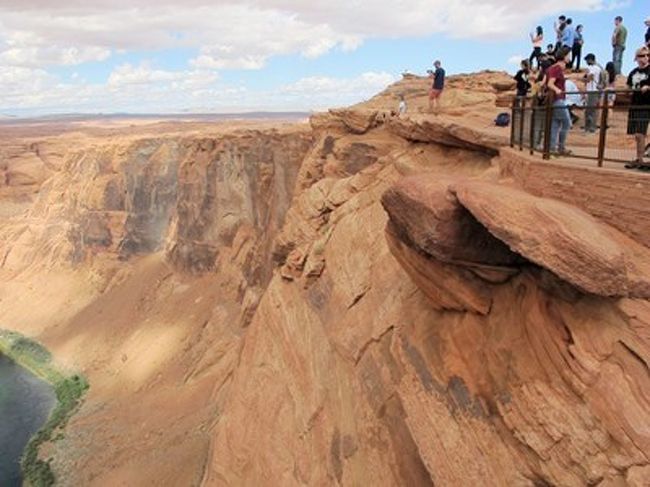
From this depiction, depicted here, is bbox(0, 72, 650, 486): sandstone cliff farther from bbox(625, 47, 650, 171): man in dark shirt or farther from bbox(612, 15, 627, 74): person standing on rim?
bbox(612, 15, 627, 74): person standing on rim

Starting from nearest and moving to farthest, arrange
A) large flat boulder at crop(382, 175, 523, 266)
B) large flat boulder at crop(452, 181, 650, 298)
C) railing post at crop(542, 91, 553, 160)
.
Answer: large flat boulder at crop(452, 181, 650, 298)
large flat boulder at crop(382, 175, 523, 266)
railing post at crop(542, 91, 553, 160)

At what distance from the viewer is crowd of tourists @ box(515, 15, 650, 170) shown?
37.3 ft

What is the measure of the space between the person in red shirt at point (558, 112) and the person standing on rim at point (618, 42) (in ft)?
33.8

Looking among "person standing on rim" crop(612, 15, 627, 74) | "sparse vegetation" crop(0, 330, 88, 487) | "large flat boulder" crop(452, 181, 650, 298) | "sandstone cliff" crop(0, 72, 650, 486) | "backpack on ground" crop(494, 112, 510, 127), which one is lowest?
"sparse vegetation" crop(0, 330, 88, 487)

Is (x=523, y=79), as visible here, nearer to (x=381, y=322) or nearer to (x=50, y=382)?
(x=381, y=322)

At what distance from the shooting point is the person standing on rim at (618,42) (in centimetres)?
2173

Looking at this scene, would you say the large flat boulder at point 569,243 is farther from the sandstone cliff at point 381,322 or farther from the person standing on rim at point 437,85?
the person standing on rim at point 437,85

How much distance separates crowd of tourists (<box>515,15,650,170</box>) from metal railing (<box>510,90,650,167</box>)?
0.11 ft

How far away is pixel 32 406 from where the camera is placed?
4128 cm

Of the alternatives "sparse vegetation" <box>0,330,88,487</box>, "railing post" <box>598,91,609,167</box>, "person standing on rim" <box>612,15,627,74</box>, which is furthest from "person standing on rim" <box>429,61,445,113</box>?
"sparse vegetation" <box>0,330,88,487</box>

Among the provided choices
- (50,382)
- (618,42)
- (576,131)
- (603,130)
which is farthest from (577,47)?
(50,382)

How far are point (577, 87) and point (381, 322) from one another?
8860mm

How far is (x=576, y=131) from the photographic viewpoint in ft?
54.7

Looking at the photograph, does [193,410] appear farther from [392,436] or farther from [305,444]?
[392,436]
